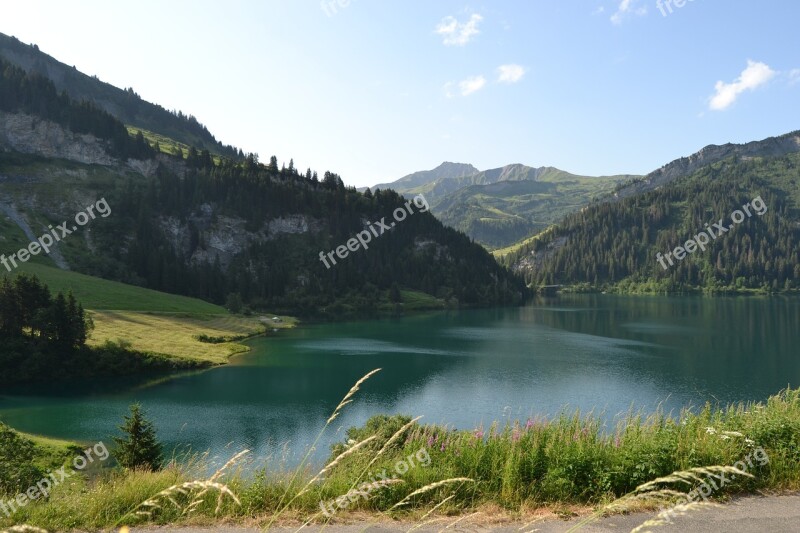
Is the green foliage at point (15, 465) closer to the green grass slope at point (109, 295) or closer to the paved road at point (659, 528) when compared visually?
the paved road at point (659, 528)

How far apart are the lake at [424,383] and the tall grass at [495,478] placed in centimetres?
1260

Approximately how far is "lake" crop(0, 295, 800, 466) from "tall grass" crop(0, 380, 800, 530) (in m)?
12.6

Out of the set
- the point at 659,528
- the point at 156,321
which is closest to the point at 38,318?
the point at 156,321

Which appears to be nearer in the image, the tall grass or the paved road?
the paved road

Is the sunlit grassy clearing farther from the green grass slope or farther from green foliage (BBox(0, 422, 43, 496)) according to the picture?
green foliage (BBox(0, 422, 43, 496))

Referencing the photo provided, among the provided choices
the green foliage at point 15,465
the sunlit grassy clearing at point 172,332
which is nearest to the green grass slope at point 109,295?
the sunlit grassy clearing at point 172,332

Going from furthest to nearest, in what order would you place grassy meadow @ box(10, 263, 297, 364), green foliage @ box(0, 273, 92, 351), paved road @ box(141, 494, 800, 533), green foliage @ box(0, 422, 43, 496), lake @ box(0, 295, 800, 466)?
1. grassy meadow @ box(10, 263, 297, 364)
2. green foliage @ box(0, 273, 92, 351)
3. lake @ box(0, 295, 800, 466)
4. green foliage @ box(0, 422, 43, 496)
5. paved road @ box(141, 494, 800, 533)

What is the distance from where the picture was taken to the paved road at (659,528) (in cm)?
780

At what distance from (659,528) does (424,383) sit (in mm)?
62504

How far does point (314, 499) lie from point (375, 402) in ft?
168

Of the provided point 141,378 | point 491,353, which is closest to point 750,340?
point 491,353

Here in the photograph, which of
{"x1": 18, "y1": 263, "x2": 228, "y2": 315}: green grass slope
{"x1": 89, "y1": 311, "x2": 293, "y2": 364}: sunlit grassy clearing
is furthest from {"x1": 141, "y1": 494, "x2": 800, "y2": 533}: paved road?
{"x1": 18, "y1": 263, "x2": 228, "y2": 315}: green grass slope

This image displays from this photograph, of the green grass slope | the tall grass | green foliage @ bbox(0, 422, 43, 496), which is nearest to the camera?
the tall grass

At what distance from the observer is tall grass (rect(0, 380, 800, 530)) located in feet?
27.7
